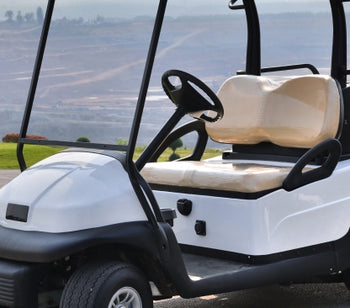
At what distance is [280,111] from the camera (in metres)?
4.96

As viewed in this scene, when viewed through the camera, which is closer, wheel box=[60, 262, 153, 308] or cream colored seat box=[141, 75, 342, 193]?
wheel box=[60, 262, 153, 308]

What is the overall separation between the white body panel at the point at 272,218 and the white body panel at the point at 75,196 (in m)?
0.69

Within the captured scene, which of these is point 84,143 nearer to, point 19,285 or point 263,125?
point 19,285

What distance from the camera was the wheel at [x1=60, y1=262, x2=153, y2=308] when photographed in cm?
355

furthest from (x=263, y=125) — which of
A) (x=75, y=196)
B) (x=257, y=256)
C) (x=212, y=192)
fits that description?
(x=75, y=196)

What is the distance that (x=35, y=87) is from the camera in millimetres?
4168

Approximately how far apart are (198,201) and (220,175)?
0.18 m

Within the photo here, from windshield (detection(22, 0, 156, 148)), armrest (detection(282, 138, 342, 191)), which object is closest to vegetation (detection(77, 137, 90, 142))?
windshield (detection(22, 0, 156, 148))

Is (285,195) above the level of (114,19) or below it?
below

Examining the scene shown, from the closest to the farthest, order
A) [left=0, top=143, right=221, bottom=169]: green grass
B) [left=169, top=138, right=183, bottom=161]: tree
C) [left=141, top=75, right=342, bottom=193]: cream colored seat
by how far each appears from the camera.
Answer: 1. [left=0, top=143, right=221, bottom=169]: green grass
2. [left=141, top=75, right=342, bottom=193]: cream colored seat
3. [left=169, top=138, right=183, bottom=161]: tree

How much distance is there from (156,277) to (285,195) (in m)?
0.85

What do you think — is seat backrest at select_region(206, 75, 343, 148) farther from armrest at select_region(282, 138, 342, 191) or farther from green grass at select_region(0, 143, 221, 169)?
green grass at select_region(0, 143, 221, 169)

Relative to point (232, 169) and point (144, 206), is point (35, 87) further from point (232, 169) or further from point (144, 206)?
point (232, 169)

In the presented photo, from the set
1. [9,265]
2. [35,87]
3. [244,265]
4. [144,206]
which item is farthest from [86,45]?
[244,265]
